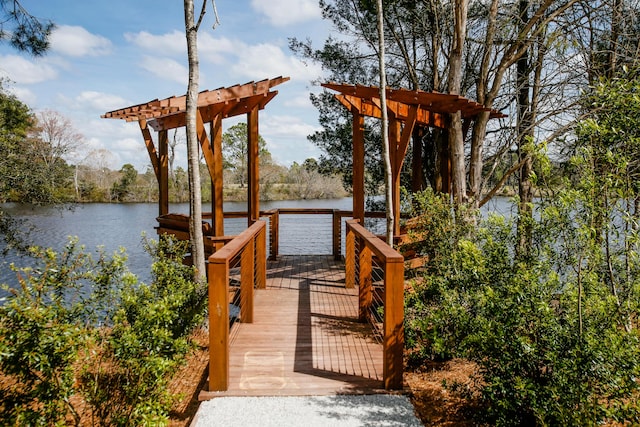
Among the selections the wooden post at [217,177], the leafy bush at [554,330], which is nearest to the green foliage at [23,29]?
the wooden post at [217,177]

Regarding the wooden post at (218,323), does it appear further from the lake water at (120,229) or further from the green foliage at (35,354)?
the lake water at (120,229)

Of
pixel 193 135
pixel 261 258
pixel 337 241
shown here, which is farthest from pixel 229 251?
pixel 337 241

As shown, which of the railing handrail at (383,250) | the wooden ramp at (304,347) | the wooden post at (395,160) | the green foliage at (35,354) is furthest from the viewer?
the wooden post at (395,160)

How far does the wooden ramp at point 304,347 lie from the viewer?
2.99 meters

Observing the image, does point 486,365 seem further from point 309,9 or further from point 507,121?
point 309,9

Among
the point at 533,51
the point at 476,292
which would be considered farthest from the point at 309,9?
the point at 476,292

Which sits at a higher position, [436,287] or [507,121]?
[507,121]

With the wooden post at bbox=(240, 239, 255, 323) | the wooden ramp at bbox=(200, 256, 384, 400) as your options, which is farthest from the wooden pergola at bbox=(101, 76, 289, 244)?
the wooden post at bbox=(240, 239, 255, 323)

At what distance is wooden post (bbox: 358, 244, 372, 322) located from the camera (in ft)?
13.8

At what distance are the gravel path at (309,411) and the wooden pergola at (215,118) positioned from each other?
3609 millimetres

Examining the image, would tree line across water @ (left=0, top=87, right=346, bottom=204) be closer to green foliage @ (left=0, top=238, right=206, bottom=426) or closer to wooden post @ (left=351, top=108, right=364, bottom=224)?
wooden post @ (left=351, top=108, right=364, bottom=224)

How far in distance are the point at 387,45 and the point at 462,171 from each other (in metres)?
4.64

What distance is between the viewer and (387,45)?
9.68m

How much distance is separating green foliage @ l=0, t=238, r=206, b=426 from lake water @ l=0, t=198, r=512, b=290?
680 cm
